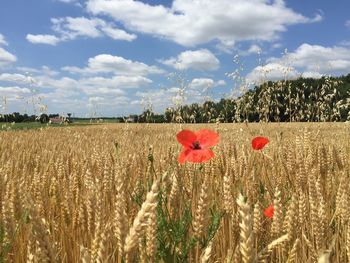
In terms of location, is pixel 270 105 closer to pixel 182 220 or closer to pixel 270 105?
pixel 270 105

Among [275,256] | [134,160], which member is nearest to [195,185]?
[275,256]

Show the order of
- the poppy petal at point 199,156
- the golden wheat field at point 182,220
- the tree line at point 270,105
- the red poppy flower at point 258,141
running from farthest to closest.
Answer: the tree line at point 270,105, the red poppy flower at point 258,141, the poppy petal at point 199,156, the golden wheat field at point 182,220

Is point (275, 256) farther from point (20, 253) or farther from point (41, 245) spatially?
point (41, 245)

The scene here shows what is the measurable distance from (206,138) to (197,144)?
0.05m

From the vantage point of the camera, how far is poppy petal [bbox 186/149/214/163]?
1711 millimetres

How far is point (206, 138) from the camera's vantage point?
1890mm

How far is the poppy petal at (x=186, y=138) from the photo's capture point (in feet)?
5.92

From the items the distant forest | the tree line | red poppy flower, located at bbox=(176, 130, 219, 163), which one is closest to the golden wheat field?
red poppy flower, located at bbox=(176, 130, 219, 163)

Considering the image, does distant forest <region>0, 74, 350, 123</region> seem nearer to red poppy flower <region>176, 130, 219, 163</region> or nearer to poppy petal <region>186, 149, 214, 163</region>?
red poppy flower <region>176, 130, 219, 163</region>

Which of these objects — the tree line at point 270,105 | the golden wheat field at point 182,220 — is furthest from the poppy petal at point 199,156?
the tree line at point 270,105

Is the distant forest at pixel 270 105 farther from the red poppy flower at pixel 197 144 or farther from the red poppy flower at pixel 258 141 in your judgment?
the red poppy flower at pixel 197 144

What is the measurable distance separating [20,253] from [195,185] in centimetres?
93

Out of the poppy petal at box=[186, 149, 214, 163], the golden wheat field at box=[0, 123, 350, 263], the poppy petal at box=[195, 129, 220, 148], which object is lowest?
the golden wheat field at box=[0, 123, 350, 263]

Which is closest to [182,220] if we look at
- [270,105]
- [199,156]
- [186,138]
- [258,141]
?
[199,156]
